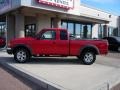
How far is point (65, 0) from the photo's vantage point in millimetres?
19500

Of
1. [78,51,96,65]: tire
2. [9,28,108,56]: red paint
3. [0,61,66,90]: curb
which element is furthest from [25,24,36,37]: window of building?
[0,61,66,90]: curb

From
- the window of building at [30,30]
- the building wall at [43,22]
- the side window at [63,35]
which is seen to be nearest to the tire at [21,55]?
the side window at [63,35]

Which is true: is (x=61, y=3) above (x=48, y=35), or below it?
A: above

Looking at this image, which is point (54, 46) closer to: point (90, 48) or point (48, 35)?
point (48, 35)

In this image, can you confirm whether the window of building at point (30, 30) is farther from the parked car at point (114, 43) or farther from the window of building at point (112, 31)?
the window of building at point (112, 31)

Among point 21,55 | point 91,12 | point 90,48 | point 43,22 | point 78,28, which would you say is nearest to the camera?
point 21,55

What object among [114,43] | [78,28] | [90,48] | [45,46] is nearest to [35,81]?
[45,46]

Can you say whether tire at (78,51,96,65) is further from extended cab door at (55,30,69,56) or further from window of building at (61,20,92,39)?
window of building at (61,20,92,39)

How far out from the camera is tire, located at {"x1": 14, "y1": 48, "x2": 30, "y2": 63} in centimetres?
1293

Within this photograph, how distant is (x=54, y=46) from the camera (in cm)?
1280

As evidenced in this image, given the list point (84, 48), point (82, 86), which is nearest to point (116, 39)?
point (84, 48)

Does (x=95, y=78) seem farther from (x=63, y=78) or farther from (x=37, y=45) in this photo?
(x=37, y=45)

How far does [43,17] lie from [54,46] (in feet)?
31.4

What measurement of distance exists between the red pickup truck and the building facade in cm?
489
